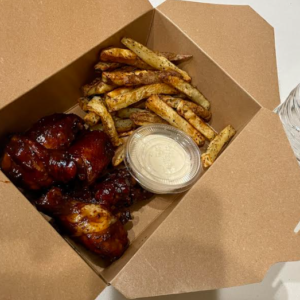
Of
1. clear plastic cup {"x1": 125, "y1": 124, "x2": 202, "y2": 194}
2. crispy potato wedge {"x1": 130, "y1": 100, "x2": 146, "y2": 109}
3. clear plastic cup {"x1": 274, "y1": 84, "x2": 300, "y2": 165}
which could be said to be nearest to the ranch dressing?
clear plastic cup {"x1": 125, "y1": 124, "x2": 202, "y2": 194}

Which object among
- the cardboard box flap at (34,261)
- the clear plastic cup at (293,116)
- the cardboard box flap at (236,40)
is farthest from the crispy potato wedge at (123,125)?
the clear plastic cup at (293,116)

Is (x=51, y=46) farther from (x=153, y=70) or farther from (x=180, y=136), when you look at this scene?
(x=180, y=136)

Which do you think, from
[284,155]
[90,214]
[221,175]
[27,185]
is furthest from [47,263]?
[284,155]

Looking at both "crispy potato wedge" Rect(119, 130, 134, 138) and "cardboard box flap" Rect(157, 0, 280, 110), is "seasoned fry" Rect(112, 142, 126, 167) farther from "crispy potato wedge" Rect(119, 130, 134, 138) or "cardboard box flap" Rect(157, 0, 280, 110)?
"cardboard box flap" Rect(157, 0, 280, 110)

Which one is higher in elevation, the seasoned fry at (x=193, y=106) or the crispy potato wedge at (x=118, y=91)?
the crispy potato wedge at (x=118, y=91)

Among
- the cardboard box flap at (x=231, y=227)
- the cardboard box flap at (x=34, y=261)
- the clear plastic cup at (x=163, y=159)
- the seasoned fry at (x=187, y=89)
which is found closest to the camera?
the cardboard box flap at (x=34, y=261)

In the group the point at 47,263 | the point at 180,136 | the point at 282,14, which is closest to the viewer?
the point at 47,263

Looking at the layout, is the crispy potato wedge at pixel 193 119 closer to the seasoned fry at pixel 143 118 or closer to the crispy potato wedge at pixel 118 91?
the seasoned fry at pixel 143 118
